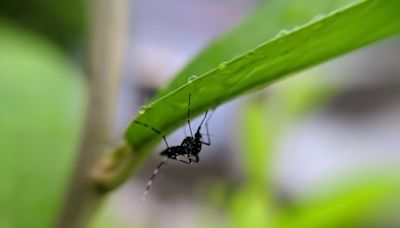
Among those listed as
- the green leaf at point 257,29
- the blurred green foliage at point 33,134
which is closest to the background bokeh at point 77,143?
the blurred green foliage at point 33,134

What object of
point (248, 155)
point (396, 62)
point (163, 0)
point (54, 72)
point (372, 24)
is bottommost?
point (372, 24)

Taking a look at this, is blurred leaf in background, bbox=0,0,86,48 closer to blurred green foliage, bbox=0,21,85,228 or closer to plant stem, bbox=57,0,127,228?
blurred green foliage, bbox=0,21,85,228

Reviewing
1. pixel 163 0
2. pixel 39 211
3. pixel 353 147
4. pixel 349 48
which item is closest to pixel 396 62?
pixel 353 147

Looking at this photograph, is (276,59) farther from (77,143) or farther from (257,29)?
(77,143)

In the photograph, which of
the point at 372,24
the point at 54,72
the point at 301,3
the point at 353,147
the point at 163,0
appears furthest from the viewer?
the point at 163,0

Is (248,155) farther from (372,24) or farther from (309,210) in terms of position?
(372,24)

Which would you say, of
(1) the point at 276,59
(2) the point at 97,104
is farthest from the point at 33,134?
(1) the point at 276,59

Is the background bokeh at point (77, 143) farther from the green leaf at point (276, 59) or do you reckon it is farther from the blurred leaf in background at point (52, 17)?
the green leaf at point (276, 59)
